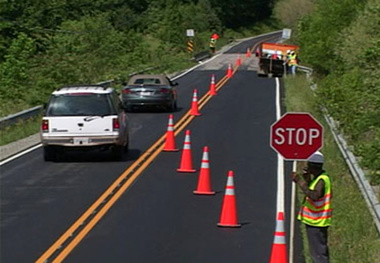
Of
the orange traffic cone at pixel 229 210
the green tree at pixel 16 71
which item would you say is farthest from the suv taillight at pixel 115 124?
the green tree at pixel 16 71

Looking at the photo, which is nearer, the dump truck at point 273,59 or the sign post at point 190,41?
the dump truck at point 273,59

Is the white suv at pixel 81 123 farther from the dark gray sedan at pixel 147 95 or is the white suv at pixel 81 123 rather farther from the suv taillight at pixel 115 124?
the dark gray sedan at pixel 147 95

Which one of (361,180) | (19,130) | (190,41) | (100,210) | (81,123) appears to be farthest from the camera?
(190,41)

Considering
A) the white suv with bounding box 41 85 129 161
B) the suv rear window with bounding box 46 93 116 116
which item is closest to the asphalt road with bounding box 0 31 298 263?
the white suv with bounding box 41 85 129 161

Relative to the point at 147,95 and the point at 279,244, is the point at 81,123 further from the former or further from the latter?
the point at 147,95

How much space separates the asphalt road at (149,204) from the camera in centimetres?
1236

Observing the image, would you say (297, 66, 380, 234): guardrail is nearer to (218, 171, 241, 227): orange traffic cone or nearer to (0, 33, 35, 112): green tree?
(218, 171, 241, 227): orange traffic cone

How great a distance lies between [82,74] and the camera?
4653 centimetres

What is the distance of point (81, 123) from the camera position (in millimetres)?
20312

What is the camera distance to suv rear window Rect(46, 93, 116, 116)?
20.5 m

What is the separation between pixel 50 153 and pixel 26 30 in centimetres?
3367

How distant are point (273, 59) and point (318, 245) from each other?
46.3 m

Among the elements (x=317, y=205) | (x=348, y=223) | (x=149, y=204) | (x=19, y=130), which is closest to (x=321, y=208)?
(x=317, y=205)

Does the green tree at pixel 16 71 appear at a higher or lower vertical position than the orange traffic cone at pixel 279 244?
lower
